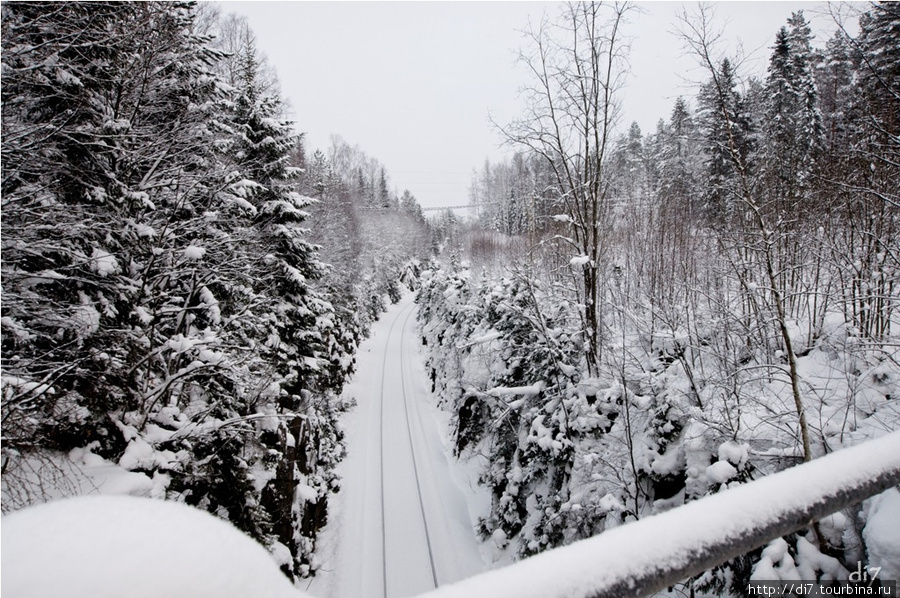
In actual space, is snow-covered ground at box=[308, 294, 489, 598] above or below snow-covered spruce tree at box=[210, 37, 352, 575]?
below

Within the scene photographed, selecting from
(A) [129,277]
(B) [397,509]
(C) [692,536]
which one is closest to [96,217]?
(A) [129,277]

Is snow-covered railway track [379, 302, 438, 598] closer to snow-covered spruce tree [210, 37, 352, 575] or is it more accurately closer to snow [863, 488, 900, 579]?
snow-covered spruce tree [210, 37, 352, 575]

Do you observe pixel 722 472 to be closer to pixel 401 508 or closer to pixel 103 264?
pixel 103 264

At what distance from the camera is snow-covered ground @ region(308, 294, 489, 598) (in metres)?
10.9

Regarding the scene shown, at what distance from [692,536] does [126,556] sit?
3.29ft

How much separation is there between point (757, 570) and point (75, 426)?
787 cm

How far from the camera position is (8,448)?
166 inches

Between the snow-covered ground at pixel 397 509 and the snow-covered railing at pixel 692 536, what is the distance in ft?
31.6

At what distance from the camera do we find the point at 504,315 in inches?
466

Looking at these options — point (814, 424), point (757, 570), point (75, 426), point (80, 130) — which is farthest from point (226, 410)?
point (814, 424)

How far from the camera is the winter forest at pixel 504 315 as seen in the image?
4719 millimetres

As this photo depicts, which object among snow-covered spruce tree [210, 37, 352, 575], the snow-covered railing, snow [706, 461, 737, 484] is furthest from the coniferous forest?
snow [706, 461, 737, 484]

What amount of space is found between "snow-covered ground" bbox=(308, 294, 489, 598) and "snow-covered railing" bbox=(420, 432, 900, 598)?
9644 mm

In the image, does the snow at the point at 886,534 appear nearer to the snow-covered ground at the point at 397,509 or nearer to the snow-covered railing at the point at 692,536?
the snow-covered railing at the point at 692,536
